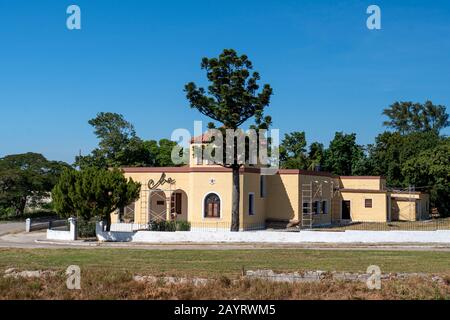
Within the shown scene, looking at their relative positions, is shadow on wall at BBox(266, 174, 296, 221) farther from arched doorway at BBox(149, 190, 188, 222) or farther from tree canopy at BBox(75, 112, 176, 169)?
tree canopy at BBox(75, 112, 176, 169)

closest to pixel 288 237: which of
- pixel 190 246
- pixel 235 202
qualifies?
pixel 235 202

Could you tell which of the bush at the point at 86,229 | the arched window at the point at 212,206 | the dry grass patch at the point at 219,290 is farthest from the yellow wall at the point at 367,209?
the dry grass patch at the point at 219,290

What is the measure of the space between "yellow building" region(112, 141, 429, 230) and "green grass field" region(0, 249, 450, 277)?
12911 mm

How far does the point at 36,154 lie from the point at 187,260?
39940mm

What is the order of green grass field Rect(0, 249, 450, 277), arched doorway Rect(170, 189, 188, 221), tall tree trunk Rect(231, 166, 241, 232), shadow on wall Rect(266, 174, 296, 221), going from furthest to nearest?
shadow on wall Rect(266, 174, 296, 221), arched doorway Rect(170, 189, 188, 221), tall tree trunk Rect(231, 166, 241, 232), green grass field Rect(0, 249, 450, 277)

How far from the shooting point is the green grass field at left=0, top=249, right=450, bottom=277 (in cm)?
2020

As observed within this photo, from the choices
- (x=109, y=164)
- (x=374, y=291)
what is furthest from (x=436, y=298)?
(x=109, y=164)

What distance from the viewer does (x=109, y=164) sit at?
5991cm

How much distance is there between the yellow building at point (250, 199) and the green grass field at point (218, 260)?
1291cm

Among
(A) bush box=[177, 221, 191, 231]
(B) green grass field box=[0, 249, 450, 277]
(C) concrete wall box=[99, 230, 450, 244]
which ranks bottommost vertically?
(B) green grass field box=[0, 249, 450, 277]

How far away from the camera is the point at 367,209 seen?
50281 mm

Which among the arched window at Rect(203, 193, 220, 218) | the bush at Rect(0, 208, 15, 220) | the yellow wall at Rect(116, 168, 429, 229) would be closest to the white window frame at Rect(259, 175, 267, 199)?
the yellow wall at Rect(116, 168, 429, 229)

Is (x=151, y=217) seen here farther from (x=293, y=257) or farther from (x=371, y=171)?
(x=371, y=171)
